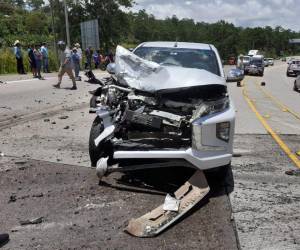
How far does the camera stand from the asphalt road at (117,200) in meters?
4.19

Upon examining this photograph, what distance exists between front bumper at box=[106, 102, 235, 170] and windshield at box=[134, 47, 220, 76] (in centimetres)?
213

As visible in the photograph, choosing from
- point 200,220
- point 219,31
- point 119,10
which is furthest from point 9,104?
point 219,31

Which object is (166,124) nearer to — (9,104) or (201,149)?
(201,149)

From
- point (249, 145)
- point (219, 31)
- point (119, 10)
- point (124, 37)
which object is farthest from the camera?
point (219, 31)

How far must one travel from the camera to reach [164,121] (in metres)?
5.51

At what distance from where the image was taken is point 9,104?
13.2 meters

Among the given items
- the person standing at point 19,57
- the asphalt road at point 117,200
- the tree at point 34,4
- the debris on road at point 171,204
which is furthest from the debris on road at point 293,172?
the tree at point 34,4

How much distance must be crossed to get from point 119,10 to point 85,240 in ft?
192

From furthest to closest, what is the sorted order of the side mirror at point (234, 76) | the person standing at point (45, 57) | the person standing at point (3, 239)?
the person standing at point (45, 57)
the side mirror at point (234, 76)
the person standing at point (3, 239)

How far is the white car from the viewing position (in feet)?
17.4

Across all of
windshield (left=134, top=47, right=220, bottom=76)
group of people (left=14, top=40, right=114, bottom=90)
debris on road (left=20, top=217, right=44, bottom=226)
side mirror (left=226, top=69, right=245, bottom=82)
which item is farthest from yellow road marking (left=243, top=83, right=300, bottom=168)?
debris on road (left=20, top=217, right=44, bottom=226)

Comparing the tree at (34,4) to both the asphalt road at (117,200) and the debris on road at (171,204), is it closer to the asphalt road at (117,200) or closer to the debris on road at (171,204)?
the asphalt road at (117,200)

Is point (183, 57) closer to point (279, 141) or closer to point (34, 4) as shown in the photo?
point (279, 141)

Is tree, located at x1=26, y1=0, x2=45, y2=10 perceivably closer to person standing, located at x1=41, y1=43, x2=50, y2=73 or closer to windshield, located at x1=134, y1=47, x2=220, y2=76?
person standing, located at x1=41, y1=43, x2=50, y2=73
